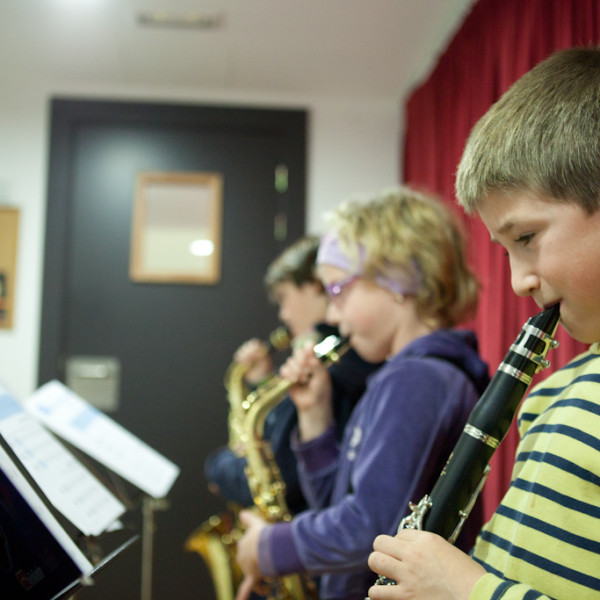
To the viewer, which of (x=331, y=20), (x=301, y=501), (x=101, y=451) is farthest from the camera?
(x=331, y=20)

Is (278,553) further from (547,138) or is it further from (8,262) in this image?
(8,262)

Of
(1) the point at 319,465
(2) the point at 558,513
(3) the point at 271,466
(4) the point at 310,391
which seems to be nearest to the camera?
(2) the point at 558,513

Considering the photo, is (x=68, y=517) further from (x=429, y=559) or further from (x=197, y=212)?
(x=197, y=212)

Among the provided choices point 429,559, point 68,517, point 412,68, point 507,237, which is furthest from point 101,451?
point 412,68

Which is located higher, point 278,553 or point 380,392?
point 380,392

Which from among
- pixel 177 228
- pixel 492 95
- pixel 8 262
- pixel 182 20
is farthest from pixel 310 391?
pixel 8 262

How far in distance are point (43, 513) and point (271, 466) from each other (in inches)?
41.0

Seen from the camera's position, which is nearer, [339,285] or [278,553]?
[278,553]

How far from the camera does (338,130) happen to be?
3.26 meters

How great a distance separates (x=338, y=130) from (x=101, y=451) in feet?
7.51

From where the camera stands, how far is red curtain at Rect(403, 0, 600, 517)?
160cm

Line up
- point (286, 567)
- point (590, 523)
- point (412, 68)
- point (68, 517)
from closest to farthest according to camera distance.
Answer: point (590, 523) → point (68, 517) → point (286, 567) → point (412, 68)

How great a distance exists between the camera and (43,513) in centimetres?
74

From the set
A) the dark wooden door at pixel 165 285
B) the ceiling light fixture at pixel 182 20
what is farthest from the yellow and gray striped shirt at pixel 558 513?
the dark wooden door at pixel 165 285
